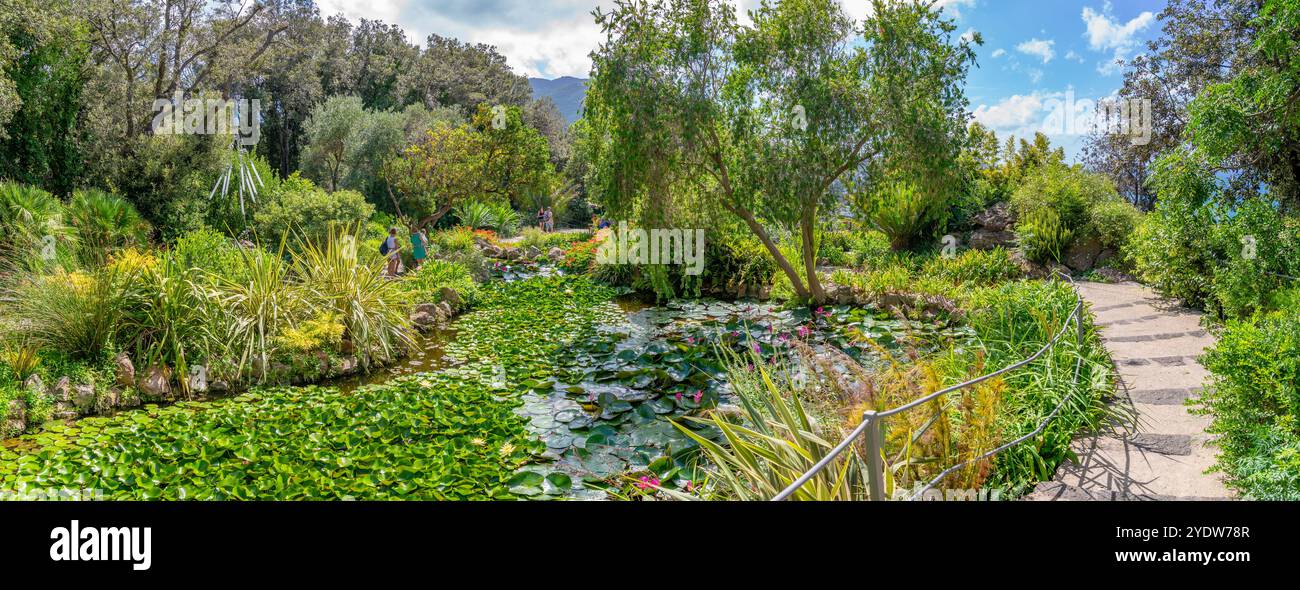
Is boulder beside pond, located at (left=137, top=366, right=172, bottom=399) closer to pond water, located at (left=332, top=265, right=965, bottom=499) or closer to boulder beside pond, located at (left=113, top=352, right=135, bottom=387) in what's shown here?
boulder beside pond, located at (left=113, top=352, right=135, bottom=387)

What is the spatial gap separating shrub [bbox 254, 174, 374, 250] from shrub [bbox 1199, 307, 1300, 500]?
11030mm

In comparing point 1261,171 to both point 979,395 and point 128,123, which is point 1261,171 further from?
point 128,123

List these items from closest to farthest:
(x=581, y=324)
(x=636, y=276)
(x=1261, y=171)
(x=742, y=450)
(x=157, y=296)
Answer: (x=742, y=450)
(x=157, y=296)
(x=1261, y=171)
(x=581, y=324)
(x=636, y=276)

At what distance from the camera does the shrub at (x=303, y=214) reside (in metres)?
11.1

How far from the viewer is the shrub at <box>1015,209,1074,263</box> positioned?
9859 millimetres

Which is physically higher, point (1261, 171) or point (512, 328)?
point (1261, 171)

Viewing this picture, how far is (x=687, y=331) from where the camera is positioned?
759 centimetres

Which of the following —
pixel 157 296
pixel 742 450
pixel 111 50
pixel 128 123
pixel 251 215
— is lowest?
pixel 742 450

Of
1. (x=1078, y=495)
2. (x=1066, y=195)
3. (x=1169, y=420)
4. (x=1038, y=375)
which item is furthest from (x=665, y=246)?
(x=1066, y=195)

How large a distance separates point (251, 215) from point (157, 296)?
6915 millimetres

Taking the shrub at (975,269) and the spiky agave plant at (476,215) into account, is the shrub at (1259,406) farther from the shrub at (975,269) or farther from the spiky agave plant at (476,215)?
the spiky agave plant at (476,215)

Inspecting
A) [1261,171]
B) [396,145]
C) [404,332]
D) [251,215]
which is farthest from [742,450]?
[396,145]
